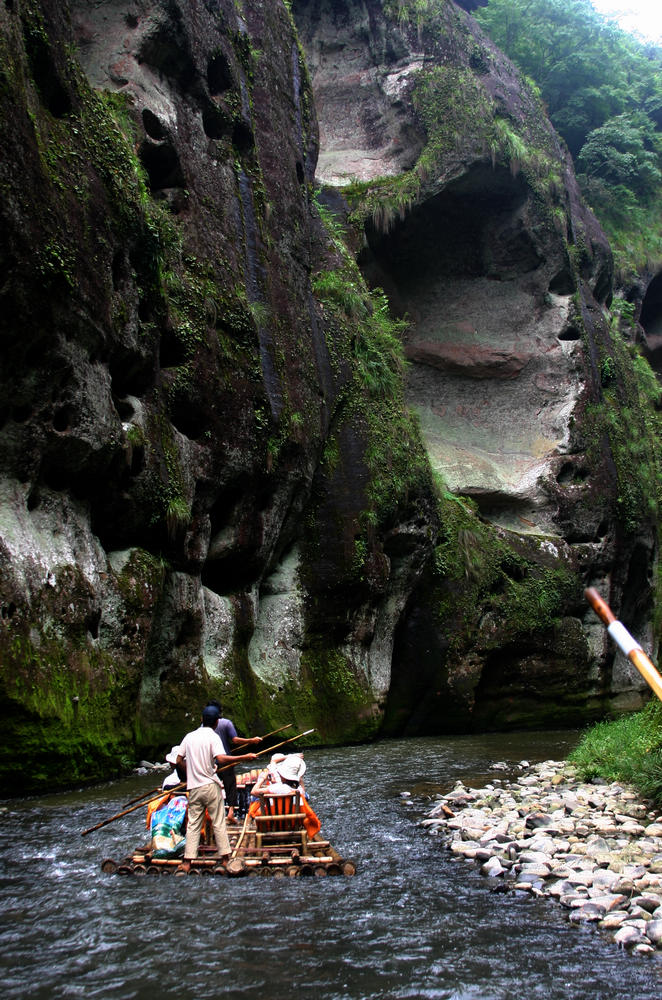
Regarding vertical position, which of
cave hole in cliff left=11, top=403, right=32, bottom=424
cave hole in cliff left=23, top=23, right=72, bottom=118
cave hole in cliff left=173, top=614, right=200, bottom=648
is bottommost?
cave hole in cliff left=173, top=614, right=200, bottom=648

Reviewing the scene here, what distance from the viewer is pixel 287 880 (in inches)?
228

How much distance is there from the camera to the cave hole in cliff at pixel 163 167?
43.4ft

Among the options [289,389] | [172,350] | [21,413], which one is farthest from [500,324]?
[21,413]

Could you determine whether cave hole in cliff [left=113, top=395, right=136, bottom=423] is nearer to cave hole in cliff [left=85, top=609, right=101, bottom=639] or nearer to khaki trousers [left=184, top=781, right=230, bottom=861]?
cave hole in cliff [left=85, top=609, right=101, bottom=639]

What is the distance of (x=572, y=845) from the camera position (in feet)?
20.9

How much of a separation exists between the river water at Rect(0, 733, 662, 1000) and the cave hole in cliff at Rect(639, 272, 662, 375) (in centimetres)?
3000

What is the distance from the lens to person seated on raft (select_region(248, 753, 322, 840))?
6410mm

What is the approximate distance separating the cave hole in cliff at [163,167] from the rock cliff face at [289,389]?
5 cm

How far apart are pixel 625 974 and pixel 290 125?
17.0 metres

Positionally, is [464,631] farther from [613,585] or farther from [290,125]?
[290,125]

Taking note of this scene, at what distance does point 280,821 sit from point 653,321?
32786mm

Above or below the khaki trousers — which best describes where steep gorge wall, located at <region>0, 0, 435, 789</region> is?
above

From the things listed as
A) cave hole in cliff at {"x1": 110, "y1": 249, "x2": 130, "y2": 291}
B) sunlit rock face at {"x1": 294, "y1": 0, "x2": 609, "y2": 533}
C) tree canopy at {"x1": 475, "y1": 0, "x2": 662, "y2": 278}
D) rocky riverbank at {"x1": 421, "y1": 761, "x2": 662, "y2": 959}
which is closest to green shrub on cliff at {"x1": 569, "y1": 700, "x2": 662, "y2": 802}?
rocky riverbank at {"x1": 421, "y1": 761, "x2": 662, "y2": 959}

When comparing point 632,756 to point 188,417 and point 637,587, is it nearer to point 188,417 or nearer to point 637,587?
point 188,417
